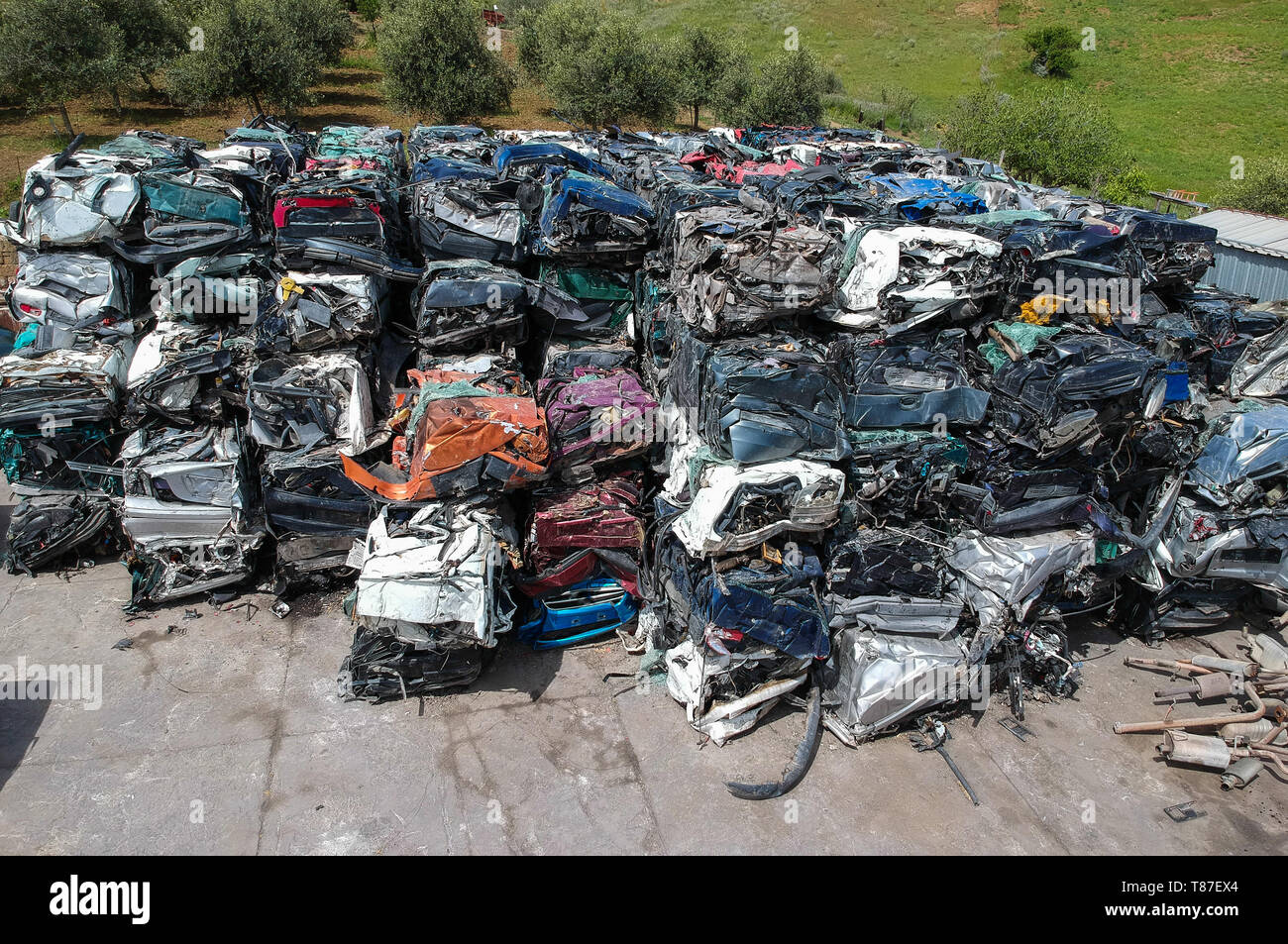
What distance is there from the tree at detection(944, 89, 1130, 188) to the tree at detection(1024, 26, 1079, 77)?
2484 centimetres

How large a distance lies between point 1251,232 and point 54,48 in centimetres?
3012

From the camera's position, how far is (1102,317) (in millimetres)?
7805

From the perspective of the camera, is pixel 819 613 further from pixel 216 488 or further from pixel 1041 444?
pixel 216 488

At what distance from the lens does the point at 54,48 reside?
1870 centimetres

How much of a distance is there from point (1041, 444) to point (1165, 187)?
3311 centimetres

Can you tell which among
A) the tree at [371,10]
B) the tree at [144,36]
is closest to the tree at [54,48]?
the tree at [144,36]

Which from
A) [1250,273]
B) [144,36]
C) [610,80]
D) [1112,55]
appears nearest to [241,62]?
[144,36]

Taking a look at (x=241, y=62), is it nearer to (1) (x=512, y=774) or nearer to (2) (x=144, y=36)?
(2) (x=144, y=36)

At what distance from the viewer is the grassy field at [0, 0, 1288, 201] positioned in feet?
84.6

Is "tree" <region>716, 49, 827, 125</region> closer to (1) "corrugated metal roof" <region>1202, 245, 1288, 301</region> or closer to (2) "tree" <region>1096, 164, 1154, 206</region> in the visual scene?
(2) "tree" <region>1096, 164, 1154, 206</region>

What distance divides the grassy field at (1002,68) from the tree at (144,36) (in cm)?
130

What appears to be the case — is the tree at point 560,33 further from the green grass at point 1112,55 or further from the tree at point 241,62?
the green grass at point 1112,55

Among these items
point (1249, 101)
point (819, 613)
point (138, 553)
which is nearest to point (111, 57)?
point (138, 553)

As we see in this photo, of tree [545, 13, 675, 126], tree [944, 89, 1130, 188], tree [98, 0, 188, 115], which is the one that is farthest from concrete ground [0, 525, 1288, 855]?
tree [944, 89, 1130, 188]
